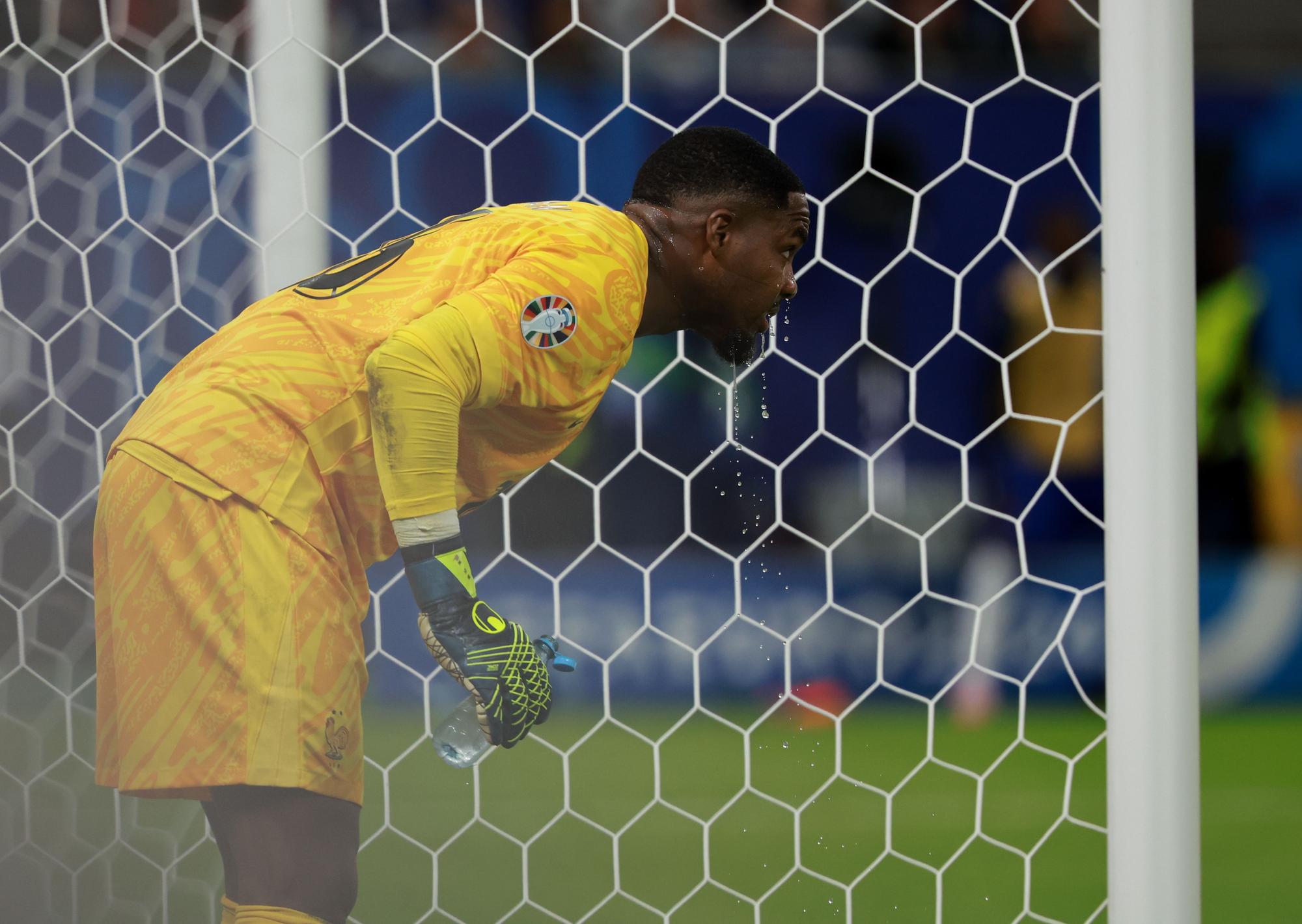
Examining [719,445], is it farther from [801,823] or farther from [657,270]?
[657,270]

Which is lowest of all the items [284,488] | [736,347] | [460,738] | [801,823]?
[801,823]

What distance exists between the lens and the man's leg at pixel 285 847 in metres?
1.28

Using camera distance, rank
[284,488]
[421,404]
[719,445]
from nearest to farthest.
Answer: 1. [421,404]
2. [284,488]
3. [719,445]

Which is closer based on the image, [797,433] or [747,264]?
[747,264]

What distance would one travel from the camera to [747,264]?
Result: 1.39 metres

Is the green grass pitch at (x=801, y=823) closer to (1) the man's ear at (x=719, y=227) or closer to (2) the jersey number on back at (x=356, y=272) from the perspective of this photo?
(1) the man's ear at (x=719, y=227)

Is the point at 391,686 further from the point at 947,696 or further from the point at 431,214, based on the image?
the point at 947,696

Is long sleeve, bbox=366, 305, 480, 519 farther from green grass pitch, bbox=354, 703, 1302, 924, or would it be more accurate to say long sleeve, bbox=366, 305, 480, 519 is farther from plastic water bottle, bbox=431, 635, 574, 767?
green grass pitch, bbox=354, 703, 1302, 924

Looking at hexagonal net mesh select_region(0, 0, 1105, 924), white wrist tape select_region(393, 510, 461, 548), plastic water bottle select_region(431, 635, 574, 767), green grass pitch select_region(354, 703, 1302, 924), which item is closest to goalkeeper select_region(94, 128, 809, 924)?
white wrist tape select_region(393, 510, 461, 548)

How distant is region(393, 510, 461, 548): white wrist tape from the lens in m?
1.20

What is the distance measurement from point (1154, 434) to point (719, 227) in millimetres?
518

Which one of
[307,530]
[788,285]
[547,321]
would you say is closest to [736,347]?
[788,285]

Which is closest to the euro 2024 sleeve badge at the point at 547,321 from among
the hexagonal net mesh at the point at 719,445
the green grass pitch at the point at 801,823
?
the green grass pitch at the point at 801,823

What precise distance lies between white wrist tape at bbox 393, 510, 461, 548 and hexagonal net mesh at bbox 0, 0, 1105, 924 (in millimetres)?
1340
